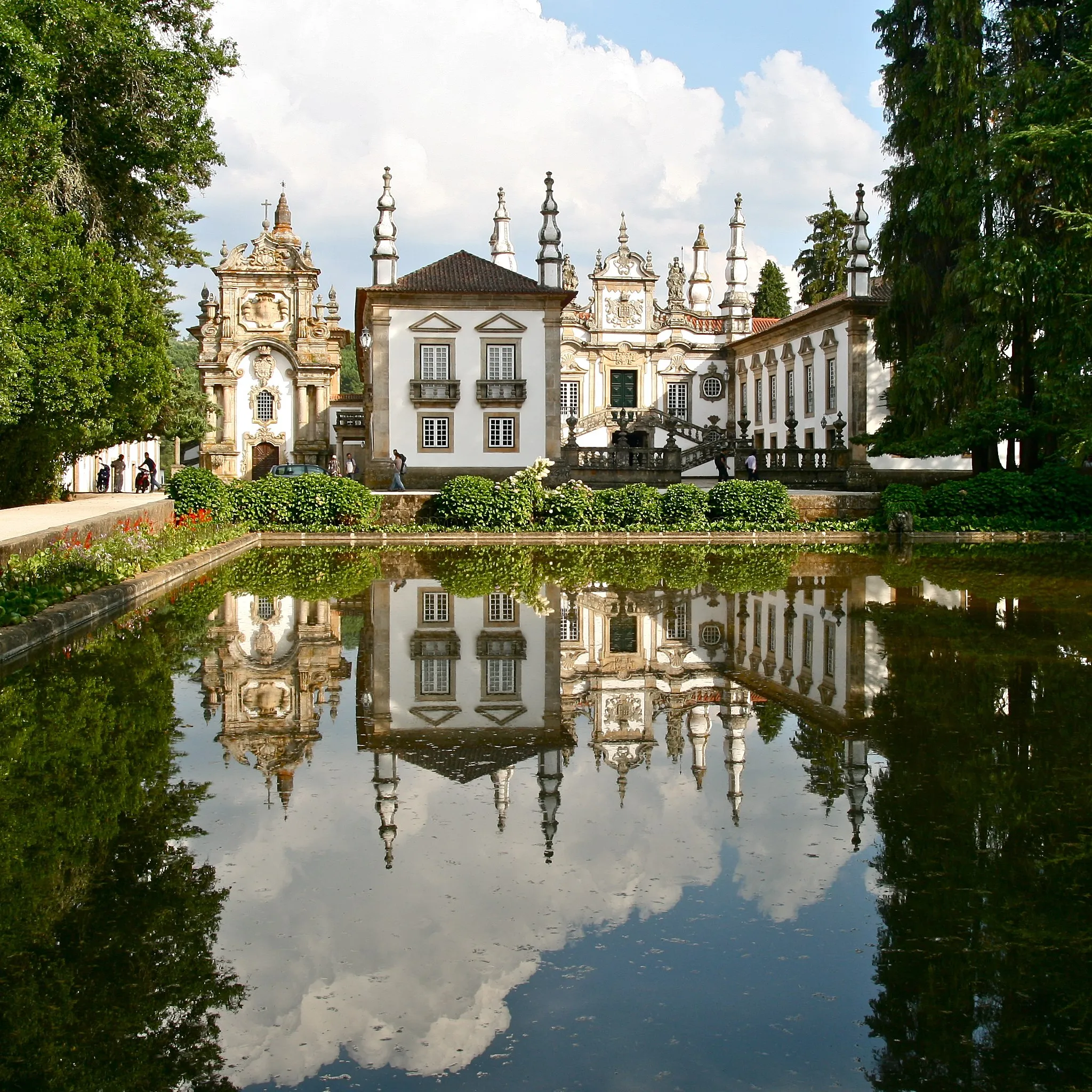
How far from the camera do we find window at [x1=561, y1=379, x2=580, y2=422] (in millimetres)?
46969

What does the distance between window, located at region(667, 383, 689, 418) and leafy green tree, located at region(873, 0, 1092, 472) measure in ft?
57.6

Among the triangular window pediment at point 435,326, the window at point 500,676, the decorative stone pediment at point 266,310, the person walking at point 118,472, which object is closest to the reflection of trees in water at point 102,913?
the window at point 500,676

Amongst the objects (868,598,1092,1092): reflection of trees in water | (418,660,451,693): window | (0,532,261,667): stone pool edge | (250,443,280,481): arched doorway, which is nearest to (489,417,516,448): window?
(250,443,280,481): arched doorway

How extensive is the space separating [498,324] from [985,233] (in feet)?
47.6

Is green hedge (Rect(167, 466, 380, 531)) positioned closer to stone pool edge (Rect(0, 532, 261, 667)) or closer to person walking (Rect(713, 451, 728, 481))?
stone pool edge (Rect(0, 532, 261, 667))

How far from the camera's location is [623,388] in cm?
4759

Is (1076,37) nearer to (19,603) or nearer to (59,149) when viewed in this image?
(59,149)

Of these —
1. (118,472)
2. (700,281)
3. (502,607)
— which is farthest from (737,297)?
(502,607)

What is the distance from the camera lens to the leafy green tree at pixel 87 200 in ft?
54.4

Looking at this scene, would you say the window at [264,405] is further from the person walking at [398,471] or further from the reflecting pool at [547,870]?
A: the reflecting pool at [547,870]

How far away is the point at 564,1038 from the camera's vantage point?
325 cm

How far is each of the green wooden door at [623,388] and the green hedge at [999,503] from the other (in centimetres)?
2107

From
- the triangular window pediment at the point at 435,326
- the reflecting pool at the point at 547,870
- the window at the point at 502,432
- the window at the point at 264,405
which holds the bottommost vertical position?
the reflecting pool at the point at 547,870

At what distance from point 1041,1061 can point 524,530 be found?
23.8 metres
